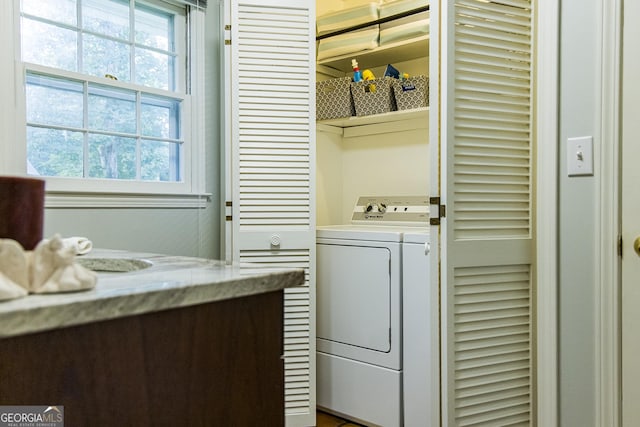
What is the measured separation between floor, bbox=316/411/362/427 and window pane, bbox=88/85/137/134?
1.64 meters

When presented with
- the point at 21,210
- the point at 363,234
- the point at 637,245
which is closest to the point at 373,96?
the point at 363,234

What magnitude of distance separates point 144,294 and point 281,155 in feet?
5.73

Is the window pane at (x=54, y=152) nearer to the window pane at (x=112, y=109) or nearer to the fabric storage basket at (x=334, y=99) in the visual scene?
the window pane at (x=112, y=109)

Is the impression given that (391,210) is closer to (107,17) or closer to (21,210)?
(107,17)

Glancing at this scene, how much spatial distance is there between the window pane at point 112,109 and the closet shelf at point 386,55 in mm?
1166

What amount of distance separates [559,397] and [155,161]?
1918 mm

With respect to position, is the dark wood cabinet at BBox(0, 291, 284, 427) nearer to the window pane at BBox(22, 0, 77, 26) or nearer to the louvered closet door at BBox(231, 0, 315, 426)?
the louvered closet door at BBox(231, 0, 315, 426)

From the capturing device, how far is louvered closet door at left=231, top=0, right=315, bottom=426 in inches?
91.1

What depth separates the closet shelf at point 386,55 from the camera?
102 inches

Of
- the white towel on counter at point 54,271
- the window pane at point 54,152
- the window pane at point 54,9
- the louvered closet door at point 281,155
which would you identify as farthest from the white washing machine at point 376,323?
the white towel on counter at point 54,271

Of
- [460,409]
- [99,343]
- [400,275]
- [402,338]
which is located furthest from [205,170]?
[99,343]

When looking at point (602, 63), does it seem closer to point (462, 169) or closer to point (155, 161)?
point (462, 169)

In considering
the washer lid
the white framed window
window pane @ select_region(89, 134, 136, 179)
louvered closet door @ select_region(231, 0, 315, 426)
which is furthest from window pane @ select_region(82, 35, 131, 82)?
the washer lid

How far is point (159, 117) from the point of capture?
7.85ft
